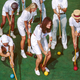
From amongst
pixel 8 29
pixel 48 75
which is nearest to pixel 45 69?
pixel 48 75

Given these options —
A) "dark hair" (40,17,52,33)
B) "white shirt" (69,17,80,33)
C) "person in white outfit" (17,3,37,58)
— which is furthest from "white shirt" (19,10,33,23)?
"white shirt" (69,17,80,33)

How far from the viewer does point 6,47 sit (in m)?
5.79

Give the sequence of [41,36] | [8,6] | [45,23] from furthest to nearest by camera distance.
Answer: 1. [8,6]
2. [41,36]
3. [45,23]

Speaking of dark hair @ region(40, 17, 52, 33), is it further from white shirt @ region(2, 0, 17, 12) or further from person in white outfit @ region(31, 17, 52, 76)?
white shirt @ region(2, 0, 17, 12)

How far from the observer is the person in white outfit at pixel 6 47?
5.41 metres

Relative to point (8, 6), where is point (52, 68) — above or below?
below

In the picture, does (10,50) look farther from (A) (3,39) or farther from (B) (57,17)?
(B) (57,17)

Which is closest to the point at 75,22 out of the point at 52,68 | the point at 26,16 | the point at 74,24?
the point at 74,24

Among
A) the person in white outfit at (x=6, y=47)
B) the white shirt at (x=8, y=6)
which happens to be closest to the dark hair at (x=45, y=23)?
the person in white outfit at (x=6, y=47)

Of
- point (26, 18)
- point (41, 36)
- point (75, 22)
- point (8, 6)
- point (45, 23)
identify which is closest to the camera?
point (45, 23)

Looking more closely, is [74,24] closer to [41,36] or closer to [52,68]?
[41,36]

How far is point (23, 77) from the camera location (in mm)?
5648

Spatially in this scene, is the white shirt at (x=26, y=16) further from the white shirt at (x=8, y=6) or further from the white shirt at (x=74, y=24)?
the white shirt at (x=74, y=24)

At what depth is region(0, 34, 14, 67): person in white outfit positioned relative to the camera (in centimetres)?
541
